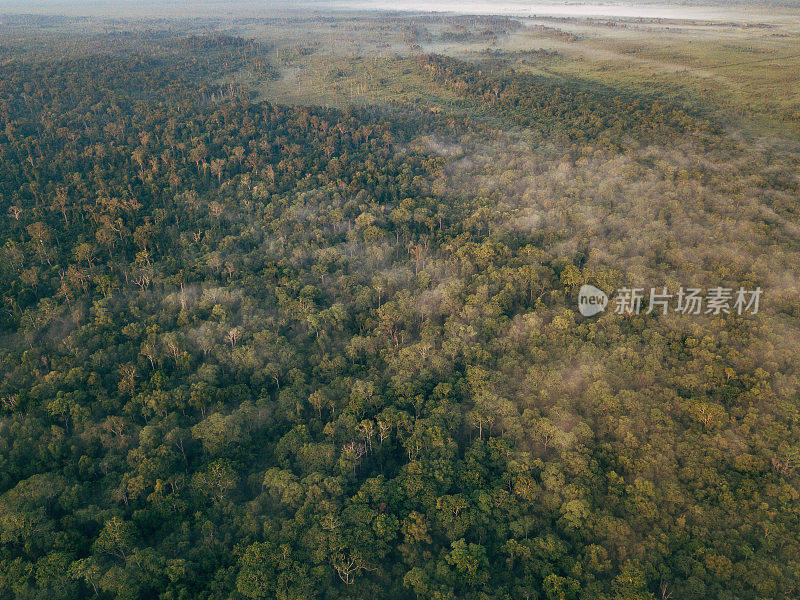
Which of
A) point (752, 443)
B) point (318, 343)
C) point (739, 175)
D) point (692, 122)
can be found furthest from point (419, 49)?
point (752, 443)

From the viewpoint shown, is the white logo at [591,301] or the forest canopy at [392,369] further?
the white logo at [591,301]

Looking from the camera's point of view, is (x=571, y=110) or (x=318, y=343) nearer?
(x=318, y=343)

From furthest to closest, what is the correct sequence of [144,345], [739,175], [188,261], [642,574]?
1. [739,175]
2. [188,261]
3. [144,345]
4. [642,574]

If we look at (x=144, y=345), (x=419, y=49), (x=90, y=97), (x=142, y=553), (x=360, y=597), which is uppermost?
(x=419, y=49)

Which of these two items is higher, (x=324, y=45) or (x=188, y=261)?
(x=324, y=45)

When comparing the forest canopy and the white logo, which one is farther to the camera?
the white logo

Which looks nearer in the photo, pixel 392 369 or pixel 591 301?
pixel 392 369

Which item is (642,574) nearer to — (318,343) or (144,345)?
(318,343)

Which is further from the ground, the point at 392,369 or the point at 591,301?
the point at 591,301
